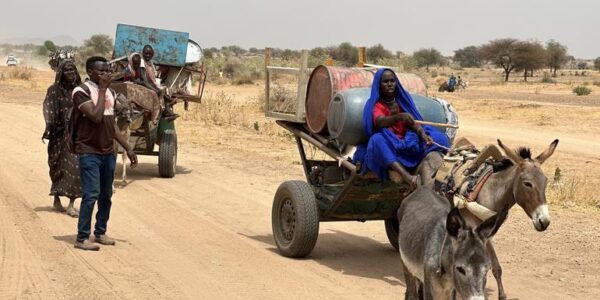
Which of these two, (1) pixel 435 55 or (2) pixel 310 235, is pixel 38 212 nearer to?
(2) pixel 310 235

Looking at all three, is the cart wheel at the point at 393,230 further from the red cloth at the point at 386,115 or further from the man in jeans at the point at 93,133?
the man in jeans at the point at 93,133

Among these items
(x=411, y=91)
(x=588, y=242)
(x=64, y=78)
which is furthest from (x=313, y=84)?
(x=588, y=242)

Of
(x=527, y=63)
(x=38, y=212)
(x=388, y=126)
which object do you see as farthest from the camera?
(x=527, y=63)

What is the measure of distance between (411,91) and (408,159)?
155 cm

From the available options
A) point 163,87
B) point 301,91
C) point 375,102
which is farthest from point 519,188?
point 163,87

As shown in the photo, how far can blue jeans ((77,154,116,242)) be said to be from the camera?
820 centimetres

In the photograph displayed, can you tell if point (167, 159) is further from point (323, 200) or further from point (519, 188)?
point (519, 188)

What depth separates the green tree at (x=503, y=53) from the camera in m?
67.4

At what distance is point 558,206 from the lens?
11617 millimetres

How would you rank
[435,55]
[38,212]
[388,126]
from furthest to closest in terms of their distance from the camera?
[435,55] → [38,212] → [388,126]

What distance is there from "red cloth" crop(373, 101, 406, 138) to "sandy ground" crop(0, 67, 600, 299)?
1519mm

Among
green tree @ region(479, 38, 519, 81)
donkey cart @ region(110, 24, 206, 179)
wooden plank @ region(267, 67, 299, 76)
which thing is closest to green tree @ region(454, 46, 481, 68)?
green tree @ region(479, 38, 519, 81)

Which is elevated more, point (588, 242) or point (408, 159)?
point (408, 159)

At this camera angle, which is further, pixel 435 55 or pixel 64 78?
pixel 435 55
